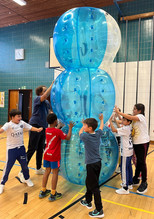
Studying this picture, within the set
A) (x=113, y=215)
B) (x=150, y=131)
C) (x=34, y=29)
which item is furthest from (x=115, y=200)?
(x=34, y=29)

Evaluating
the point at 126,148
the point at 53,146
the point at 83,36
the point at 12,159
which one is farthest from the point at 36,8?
the point at 126,148


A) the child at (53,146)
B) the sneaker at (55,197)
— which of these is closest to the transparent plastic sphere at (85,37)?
the child at (53,146)

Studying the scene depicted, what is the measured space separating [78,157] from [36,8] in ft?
21.0

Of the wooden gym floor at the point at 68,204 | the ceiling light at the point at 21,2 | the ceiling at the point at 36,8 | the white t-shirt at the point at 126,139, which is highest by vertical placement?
the ceiling at the point at 36,8

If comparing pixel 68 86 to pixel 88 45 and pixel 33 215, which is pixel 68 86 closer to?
pixel 88 45

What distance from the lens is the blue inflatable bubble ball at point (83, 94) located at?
7.46ft

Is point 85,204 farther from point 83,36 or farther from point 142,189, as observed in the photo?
point 83,36

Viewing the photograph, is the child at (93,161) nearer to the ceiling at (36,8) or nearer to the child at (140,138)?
the child at (140,138)

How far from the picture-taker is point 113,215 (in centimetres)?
202

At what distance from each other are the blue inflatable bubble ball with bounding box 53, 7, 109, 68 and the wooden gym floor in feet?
5.55

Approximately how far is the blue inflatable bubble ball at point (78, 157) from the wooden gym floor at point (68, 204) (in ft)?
0.88

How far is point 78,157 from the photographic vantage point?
92.1 inches

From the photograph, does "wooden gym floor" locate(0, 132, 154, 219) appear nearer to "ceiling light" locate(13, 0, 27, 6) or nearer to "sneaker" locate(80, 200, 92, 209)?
"sneaker" locate(80, 200, 92, 209)

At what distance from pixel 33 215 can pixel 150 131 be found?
4.95 metres
